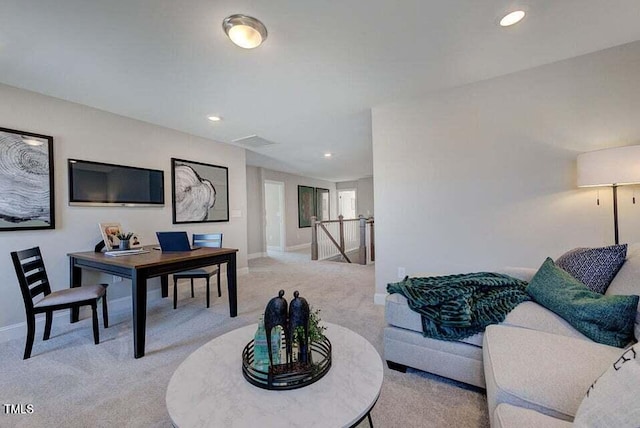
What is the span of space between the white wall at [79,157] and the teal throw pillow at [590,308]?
400cm

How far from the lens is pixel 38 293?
7.12ft

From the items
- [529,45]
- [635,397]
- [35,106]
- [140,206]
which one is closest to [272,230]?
[140,206]

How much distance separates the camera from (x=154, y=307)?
306 cm

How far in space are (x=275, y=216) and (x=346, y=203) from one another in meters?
3.74

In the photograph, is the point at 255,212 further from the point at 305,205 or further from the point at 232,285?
the point at 232,285

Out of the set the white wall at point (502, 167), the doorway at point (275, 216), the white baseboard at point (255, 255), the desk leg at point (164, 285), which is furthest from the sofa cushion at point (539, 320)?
the doorway at point (275, 216)

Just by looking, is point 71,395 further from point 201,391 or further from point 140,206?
point 140,206

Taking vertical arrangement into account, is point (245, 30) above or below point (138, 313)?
above

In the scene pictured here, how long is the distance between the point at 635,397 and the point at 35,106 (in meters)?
4.20

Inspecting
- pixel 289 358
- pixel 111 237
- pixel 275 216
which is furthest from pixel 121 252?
pixel 275 216

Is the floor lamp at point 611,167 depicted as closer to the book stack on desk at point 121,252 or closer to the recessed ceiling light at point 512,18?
the recessed ceiling light at point 512,18

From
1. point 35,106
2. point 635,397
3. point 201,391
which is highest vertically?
point 35,106

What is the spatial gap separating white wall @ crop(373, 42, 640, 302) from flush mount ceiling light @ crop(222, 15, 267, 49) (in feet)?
5.52

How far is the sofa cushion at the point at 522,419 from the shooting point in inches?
31.6
